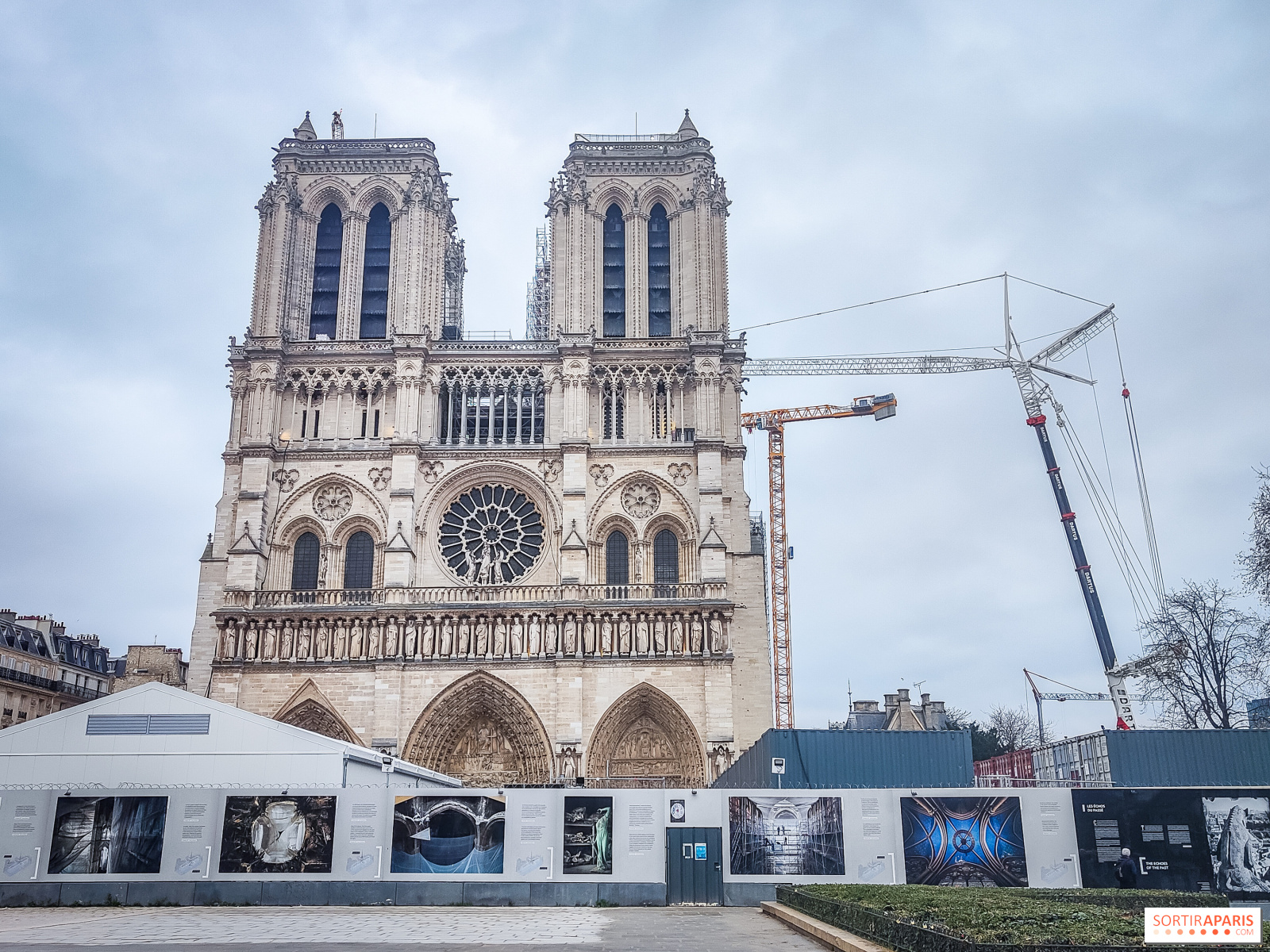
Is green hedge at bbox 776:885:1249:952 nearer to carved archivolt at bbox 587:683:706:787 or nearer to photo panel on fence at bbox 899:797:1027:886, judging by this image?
photo panel on fence at bbox 899:797:1027:886

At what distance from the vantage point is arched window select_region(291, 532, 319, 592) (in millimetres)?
43219

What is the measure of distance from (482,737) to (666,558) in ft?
31.5

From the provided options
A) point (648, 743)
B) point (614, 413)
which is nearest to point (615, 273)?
Answer: point (614, 413)

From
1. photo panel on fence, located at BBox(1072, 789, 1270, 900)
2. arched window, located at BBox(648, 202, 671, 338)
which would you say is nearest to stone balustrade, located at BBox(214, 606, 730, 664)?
arched window, located at BBox(648, 202, 671, 338)

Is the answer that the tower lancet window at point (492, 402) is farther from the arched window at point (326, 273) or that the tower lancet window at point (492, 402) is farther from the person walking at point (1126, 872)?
the person walking at point (1126, 872)

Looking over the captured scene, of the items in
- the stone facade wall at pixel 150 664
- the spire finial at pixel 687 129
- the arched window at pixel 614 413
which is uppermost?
the spire finial at pixel 687 129

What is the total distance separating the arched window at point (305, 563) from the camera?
43219 mm

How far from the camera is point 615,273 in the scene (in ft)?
155

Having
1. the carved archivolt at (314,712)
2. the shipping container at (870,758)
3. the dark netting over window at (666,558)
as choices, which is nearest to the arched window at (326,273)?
the carved archivolt at (314,712)

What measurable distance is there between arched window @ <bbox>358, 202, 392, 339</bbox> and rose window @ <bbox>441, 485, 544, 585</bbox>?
819 cm

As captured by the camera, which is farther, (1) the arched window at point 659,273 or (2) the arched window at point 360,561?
(1) the arched window at point 659,273

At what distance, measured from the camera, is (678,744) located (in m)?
40.1

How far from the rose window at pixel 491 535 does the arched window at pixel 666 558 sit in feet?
14.8

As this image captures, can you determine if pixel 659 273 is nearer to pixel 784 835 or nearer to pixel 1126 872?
pixel 784 835
